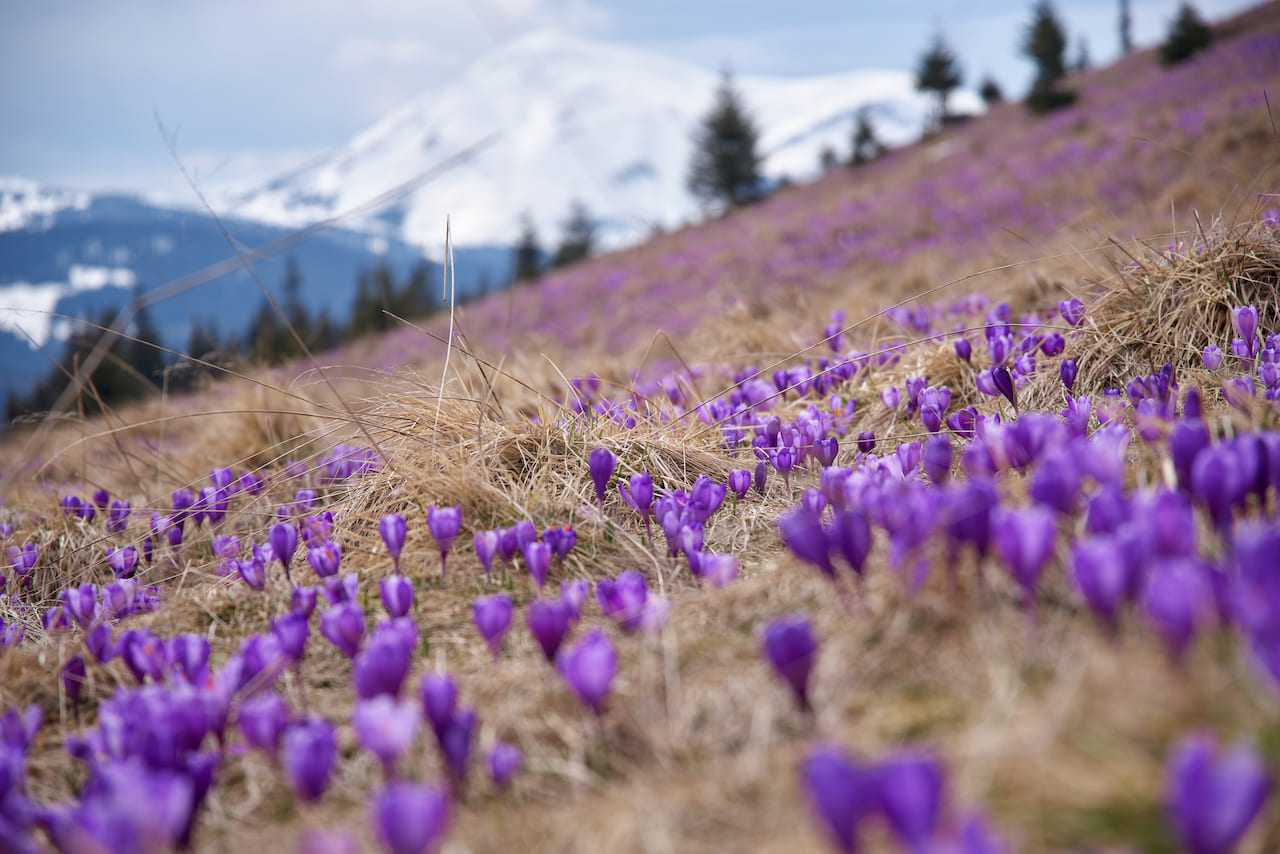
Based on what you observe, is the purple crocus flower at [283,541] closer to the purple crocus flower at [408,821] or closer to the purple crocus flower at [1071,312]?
the purple crocus flower at [408,821]

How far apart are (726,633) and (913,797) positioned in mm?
864

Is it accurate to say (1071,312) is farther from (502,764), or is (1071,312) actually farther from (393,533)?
(502,764)

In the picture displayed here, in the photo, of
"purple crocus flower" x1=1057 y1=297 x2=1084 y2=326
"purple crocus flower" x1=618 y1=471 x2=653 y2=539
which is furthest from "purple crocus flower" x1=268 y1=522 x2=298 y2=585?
"purple crocus flower" x1=1057 y1=297 x2=1084 y2=326

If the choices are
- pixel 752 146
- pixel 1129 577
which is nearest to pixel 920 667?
pixel 1129 577

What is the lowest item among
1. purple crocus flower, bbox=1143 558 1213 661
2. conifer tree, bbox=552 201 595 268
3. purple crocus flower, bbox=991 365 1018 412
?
purple crocus flower, bbox=1143 558 1213 661

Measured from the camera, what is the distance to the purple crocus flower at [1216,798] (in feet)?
2.50

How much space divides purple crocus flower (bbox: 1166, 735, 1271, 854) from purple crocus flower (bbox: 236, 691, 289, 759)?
137 cm

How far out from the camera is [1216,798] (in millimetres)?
772

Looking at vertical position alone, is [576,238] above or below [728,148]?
Result: below

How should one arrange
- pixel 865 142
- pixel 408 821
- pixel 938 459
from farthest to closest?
pixel 865 142, pixel 938 459, pixel 408 821

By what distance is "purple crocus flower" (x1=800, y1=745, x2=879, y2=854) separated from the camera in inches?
33.4

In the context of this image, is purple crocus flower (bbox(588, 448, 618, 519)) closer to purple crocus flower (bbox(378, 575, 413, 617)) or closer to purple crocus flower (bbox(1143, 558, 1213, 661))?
purple crocus flower (bbox(378, 575, 413, 617))

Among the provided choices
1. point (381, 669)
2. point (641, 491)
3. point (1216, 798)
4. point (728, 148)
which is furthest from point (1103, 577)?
point (728, 148)

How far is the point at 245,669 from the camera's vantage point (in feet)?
5.35
